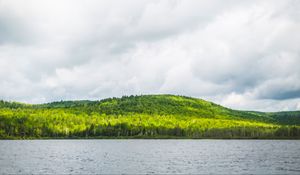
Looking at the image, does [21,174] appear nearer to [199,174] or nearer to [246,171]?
[199,174]

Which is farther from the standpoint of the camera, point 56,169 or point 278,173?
point 56,169

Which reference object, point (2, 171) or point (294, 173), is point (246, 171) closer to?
point (294, 173)

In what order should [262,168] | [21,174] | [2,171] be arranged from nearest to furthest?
1. [21,174]
2. [2,171]
3. [262,168]

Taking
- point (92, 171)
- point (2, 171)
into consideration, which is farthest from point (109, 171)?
point (2, 171)

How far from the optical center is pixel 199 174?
71.2 m

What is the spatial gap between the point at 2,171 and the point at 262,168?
180ft

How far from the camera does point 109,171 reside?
7569 centimetres

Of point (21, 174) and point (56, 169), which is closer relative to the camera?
point (21, 174)

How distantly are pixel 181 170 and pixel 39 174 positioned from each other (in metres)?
→ 28.4

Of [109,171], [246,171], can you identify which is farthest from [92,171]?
[246,171]

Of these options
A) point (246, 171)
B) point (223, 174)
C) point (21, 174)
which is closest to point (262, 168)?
point (246, 171)

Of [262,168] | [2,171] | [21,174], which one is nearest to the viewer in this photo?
[21,174]

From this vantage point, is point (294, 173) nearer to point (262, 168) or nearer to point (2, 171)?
point (262, 168)

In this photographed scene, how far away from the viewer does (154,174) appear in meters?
71.1
